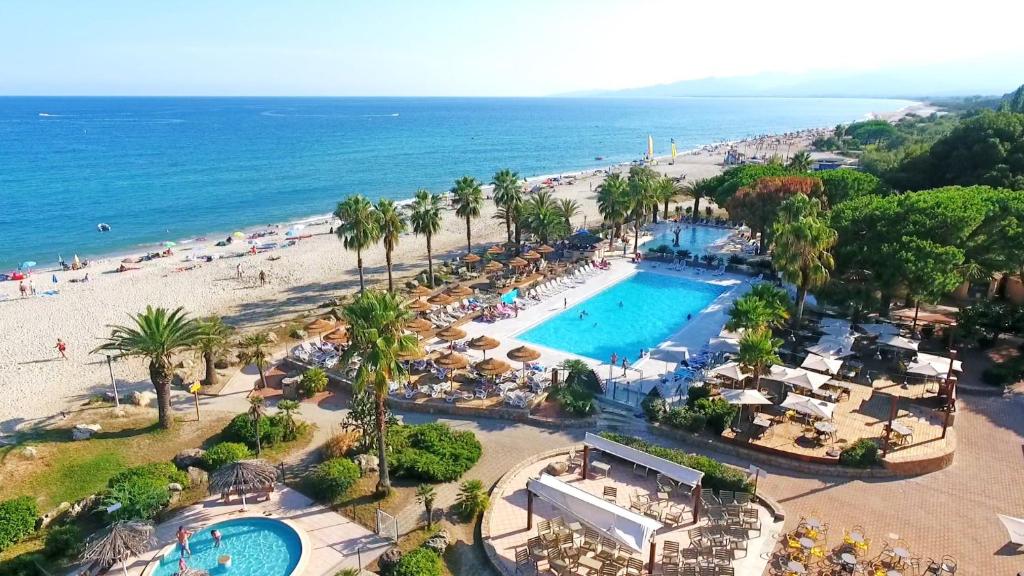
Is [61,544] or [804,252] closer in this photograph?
[61,544]

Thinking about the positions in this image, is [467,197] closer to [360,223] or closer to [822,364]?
[360,223]

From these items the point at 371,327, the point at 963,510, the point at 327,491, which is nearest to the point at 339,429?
the point at 327,491

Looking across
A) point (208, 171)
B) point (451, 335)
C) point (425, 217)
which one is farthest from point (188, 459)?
point (208, 171)

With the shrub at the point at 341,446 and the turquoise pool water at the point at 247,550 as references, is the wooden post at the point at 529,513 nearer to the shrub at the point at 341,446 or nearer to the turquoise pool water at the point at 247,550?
the turquoise pool water at the point at 247,550

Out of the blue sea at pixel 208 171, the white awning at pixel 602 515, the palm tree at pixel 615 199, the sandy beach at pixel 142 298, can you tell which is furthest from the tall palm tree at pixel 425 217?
the blue sea at pixel 208 171

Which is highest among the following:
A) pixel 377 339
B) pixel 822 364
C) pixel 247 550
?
pixel 377 339

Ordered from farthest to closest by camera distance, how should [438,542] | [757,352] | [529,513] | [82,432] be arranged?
[82,432], [757,352], [529,513], [438,542]

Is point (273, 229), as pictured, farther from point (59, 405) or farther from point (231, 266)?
point (59, 405)
